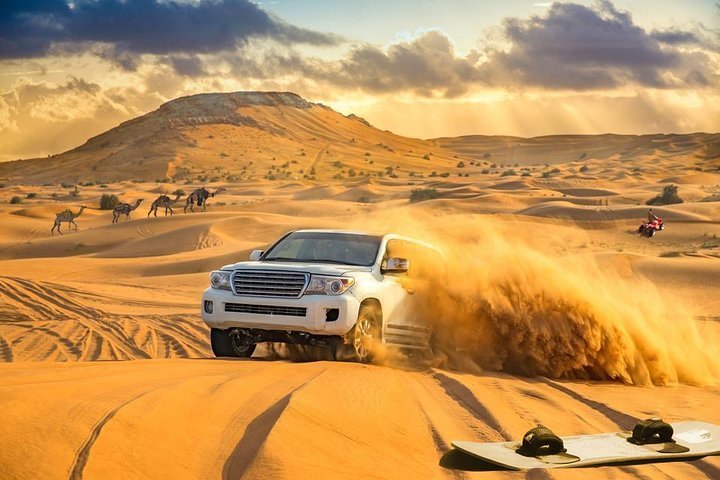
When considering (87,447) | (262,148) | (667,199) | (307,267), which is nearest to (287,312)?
(307,267)

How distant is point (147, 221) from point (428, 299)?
29.9 meters

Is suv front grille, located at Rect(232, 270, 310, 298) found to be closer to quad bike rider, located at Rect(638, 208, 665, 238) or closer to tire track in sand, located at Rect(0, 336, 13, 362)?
tire track in sand, located at Rect(0, 336, 13, 362)

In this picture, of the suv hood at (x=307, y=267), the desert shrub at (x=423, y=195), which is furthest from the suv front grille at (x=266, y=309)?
the desert shrub at (x=423, y=195)

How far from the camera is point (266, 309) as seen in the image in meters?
10.8

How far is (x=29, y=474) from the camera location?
535 centimetres

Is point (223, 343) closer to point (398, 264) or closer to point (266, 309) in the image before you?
point (266, 309)

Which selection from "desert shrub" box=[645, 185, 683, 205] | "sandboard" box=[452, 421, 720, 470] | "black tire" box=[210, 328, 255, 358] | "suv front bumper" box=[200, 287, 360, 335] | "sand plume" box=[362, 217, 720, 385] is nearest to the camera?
"sandboard" box=[452, 421, 720, 470]

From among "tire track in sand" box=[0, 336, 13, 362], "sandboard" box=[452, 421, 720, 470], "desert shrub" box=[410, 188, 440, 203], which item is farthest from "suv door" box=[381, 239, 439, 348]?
"desert shrub" box=[410, 188, 440, 203]

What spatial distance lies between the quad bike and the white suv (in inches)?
893

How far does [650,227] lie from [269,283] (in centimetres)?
2450

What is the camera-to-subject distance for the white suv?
10609 mm

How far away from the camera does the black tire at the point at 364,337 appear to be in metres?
10.7

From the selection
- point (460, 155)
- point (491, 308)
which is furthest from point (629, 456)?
point (460, 155)

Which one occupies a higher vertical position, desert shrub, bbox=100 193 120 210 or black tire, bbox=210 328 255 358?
desert shrub, bbox=100 193 120 210
